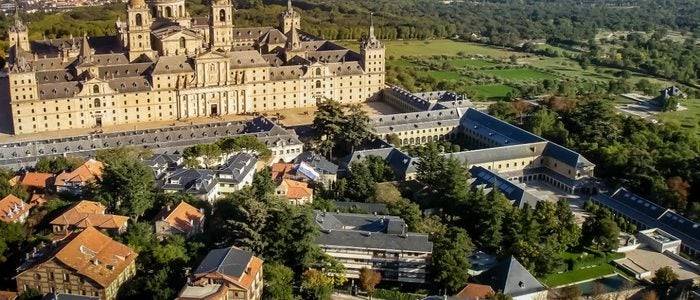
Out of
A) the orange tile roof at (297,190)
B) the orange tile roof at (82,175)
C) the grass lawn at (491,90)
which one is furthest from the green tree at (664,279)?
the grass lawn at (491,90)

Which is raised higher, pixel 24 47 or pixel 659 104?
pixel 24 47

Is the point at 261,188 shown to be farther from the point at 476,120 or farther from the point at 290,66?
the point at 290,66

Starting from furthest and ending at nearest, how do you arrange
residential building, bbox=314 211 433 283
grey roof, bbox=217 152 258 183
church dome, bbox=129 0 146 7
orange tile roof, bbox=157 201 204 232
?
church dome, bbox=129 0 146 7, grey roof, bbox=217 152 258 183, orange tile roof, bbox=157 201 204 232, residential building, bbox=314 211 433 283

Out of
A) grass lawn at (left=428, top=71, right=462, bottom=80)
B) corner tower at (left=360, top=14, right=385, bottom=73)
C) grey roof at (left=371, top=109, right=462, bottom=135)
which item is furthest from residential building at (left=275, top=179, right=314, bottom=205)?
grass lawn at (left=428, top=71, right=462, bottom=80)

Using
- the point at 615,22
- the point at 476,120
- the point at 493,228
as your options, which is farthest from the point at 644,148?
the point at 615,22

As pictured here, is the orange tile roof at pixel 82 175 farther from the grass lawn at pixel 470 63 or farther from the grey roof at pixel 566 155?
the grass lawn at pixel 470 63

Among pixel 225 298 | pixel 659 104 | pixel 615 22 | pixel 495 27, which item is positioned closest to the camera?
pixel 225 298

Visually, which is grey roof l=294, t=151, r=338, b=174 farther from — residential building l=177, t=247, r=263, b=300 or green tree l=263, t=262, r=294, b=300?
residential building l=177, t=247, r=263, b=300
